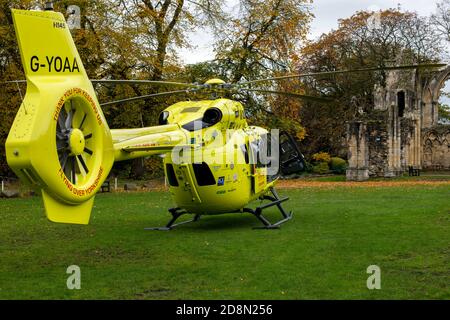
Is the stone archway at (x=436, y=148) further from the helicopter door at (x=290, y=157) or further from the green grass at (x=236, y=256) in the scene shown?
the helicopter door at (x=290, y=157)

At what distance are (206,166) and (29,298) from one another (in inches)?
240

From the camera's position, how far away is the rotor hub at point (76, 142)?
9.17 m

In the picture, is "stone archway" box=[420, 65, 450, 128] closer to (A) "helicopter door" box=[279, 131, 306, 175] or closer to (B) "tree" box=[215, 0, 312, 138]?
(B) "tree" box=[215, 0, 312, 138]

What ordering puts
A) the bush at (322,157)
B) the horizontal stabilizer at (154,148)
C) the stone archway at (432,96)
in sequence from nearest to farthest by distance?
the horizontal stabilizer at (154,148), the bush at (322,157), the stone archway at (432,96)

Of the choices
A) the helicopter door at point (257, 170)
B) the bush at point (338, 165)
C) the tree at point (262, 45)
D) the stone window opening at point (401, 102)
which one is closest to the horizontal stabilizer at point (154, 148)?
the helicopter door at point (257, 170)

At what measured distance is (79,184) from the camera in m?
9.55

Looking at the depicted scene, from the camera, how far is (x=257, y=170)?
15945 mm

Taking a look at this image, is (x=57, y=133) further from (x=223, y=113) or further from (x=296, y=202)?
(x=296, y=202)

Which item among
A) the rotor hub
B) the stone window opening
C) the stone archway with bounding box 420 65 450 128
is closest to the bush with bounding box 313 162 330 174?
the stone window opening

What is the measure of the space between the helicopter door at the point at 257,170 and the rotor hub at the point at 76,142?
22.5ft

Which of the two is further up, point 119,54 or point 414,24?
point 414,24

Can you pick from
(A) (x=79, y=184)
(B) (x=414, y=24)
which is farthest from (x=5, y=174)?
(B) (x=414, y=24)

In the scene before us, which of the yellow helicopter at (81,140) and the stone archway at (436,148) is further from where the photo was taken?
the stone archway at (436,148)

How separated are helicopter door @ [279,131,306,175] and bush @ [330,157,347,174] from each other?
1211 inches
